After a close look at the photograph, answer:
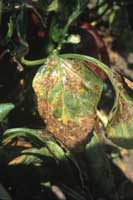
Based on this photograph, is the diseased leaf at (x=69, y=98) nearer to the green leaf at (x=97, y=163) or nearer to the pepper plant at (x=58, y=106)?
the pepper plant at (x=58, y=106)

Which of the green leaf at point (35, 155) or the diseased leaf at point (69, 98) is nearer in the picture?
the diseased leaf at point (69, 98)

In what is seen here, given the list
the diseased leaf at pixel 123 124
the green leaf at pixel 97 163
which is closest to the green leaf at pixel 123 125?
the diseased leaf at pixel 123 124

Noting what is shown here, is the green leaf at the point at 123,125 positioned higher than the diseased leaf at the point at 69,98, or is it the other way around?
the diseased leaf at the point at 69,98

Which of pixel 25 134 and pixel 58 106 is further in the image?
pixel 25 134

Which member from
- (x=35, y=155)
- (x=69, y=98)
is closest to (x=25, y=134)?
(x=35, y=155)

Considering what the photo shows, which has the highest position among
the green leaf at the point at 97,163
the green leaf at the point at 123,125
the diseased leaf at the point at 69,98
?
the diseased leaf at the point at 69,98

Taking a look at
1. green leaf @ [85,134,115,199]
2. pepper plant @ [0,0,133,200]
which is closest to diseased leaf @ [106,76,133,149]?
pepper plant @ [0,0,133,200]

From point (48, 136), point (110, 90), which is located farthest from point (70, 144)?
point (110, 90)

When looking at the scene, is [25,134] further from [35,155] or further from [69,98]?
[69,98]

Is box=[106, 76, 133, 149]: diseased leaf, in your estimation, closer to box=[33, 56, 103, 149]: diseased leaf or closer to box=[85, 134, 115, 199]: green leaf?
box=[33, 56, 103, 149]: diseased leaf
